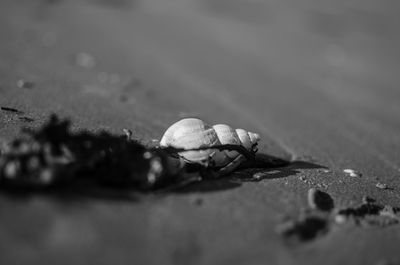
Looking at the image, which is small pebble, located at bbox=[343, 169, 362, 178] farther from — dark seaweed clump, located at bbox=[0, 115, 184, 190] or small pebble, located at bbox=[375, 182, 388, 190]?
dark seaweed clump, located at bbox=[0, 115, 184, 190]

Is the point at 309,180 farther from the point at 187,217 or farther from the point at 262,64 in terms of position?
the point at 262,64

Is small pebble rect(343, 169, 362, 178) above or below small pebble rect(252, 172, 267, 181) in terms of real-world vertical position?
above

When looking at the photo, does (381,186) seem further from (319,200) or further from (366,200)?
(319,200)

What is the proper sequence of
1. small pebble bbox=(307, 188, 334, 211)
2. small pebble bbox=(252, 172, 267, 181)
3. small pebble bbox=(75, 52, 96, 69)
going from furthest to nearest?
small pebble bbox=(75, 52, 96, 69) → small pebble bbox=(252, 172, 267, 181) → small pebble bbox=(307, 188, 334, 211)

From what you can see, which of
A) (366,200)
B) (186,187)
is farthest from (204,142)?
(366,200)

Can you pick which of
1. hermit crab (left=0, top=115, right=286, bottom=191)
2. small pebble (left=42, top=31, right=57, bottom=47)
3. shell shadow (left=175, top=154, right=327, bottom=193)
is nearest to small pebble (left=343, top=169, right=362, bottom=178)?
shell shadow (left=175, top=154, right=327, bottom=193)

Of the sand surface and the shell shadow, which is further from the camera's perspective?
the shell shadow

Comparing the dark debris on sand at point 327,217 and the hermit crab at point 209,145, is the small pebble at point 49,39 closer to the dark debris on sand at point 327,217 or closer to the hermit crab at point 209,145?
the hermit crab at point 209,145

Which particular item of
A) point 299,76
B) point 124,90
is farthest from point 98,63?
point 299,76
